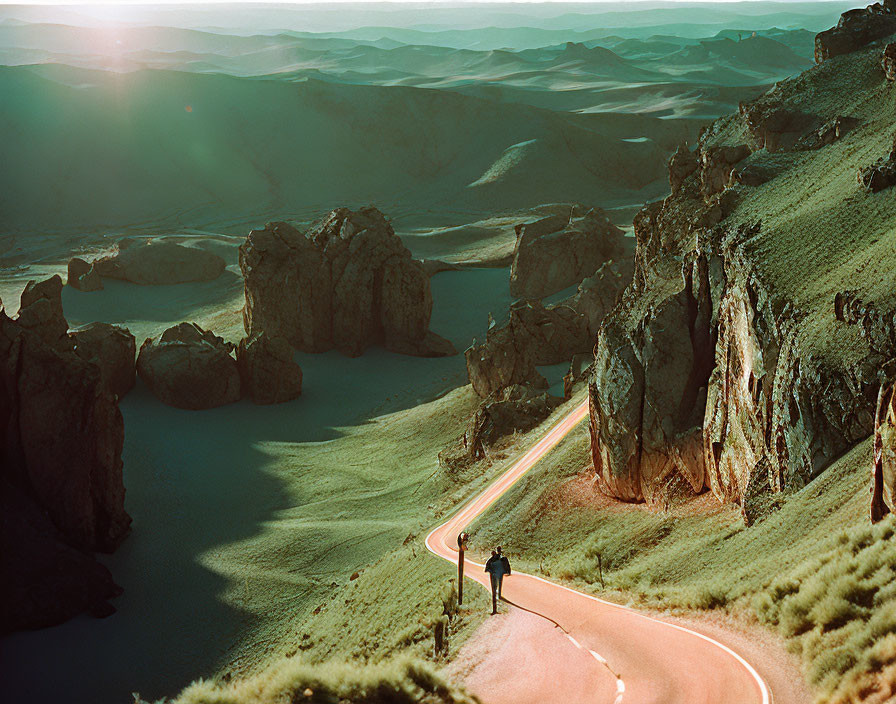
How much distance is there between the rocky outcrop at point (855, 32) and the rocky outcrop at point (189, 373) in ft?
109

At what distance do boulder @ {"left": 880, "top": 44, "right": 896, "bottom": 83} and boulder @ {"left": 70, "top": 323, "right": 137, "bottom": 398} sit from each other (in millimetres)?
38293

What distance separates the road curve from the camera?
1238 cm

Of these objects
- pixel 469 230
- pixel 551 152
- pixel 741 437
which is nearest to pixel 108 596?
pixel 741 437

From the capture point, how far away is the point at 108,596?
2794 centimetres

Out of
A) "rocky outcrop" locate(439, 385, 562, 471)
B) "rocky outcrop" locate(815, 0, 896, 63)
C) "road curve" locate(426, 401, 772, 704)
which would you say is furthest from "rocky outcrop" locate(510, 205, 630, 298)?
"road curve" locate(426, 401, 772, 704)

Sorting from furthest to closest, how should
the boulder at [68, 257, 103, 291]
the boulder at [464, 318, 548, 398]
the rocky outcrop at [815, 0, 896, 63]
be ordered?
the boulder at [68, 257, 103, 291]
the boulder at [464, 318, 548, 398]
the rocky outcrop at [815, 0, 896, 63]

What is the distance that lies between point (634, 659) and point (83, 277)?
68842 mm

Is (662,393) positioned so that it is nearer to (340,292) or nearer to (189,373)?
(189,373)

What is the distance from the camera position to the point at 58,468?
30.8 meters

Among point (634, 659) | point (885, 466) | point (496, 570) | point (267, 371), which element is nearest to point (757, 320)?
point (885, 466)

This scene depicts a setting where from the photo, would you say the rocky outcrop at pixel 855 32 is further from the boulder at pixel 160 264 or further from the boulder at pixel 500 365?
the boulder at pixel 160 264

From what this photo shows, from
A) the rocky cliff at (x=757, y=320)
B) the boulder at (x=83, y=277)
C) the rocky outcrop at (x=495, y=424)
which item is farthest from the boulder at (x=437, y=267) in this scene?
the rocky cliff at (x=757, y=320)

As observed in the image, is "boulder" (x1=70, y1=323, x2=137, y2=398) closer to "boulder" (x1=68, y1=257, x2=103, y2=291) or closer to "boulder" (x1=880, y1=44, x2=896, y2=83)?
"boulder" (x1=68, y1=257, x2=103, y2=291)

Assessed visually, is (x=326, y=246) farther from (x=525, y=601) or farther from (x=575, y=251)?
(x=525, y=601)
